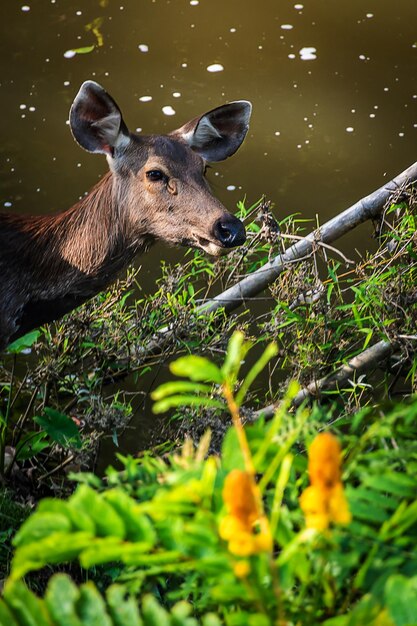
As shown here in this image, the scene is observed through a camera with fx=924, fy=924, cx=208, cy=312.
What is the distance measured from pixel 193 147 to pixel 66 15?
14.5ft

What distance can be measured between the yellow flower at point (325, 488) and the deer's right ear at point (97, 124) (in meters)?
2.24

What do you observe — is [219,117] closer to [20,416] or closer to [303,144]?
[20,416]

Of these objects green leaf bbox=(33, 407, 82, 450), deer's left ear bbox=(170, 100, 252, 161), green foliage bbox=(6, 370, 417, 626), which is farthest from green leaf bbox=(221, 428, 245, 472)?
deer's left ear bbox=(170, 100, 252, 161)

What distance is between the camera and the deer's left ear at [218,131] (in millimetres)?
3189

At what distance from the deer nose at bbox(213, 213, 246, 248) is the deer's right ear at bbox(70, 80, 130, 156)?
17.5 inches

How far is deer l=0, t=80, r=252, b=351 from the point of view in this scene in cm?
291

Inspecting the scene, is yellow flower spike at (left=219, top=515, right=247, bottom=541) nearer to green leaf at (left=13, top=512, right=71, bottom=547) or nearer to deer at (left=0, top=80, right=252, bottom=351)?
green leaf at (left=13, top=512, right=71, bottom=547)

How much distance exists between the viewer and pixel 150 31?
7.08 metres

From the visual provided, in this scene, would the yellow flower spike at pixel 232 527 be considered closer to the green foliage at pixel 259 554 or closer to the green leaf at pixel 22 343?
the green foliage at pixel 259 554

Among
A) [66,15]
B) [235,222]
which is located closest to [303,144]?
[66,15]

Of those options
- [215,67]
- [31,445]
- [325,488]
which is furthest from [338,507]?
[215,67]

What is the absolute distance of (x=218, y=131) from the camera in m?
3.29

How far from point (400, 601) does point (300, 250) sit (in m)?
2.74

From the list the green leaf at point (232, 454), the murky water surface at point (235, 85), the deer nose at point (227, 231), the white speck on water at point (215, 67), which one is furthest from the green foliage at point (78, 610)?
the white speck on water at point (215, 67)
